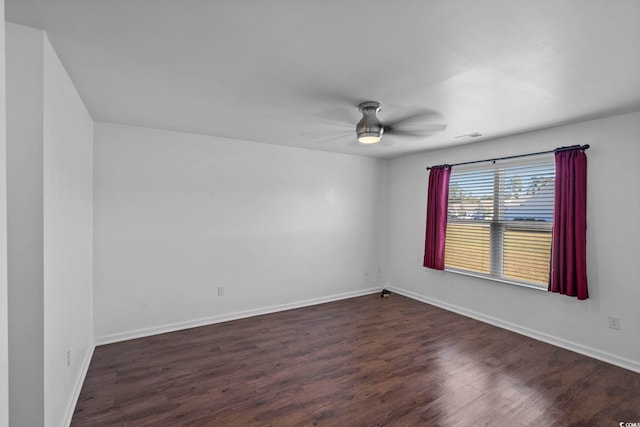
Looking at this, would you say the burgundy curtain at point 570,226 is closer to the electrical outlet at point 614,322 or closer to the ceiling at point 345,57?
the electrical outlet at point 614,322

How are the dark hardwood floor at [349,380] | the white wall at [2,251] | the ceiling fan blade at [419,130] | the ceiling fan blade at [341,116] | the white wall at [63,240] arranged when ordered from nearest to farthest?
the white wall at [2,251] < the white wall at [63,240] < the dark hardwood floor at [349,380] < the ceiling fan blade at [341,116] < the ceiling fan blade at [419,130]

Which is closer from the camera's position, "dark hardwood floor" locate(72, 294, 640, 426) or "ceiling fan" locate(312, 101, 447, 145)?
"dark hardwood floor" locate(72, 294, 640, 426)

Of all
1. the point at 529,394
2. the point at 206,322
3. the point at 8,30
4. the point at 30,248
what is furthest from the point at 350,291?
the point at 8,30

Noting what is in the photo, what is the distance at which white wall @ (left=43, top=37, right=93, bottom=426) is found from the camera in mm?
1756

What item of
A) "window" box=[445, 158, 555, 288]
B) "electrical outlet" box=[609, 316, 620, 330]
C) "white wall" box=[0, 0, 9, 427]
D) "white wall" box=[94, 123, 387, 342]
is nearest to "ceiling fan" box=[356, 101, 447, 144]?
"window" box=[445, 158, 555, 288]

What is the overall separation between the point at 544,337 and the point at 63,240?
15.3 ft

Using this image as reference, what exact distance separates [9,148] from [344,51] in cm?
187

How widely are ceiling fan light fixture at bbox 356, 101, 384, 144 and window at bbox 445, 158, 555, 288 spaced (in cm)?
229

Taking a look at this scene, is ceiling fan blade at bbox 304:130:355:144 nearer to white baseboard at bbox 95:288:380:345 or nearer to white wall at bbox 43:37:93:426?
white wall at bbox 43:37:93:426

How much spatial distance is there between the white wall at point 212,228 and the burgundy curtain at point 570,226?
2.76 metres

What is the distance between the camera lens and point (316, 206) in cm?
494

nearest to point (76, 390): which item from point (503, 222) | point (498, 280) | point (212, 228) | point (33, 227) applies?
point (33, 227)

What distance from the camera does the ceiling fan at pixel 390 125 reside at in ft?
8.77

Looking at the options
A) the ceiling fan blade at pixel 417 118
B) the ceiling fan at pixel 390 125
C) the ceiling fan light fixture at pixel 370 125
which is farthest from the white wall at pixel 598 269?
the ceiling fan light fixture at pixel 370 125
